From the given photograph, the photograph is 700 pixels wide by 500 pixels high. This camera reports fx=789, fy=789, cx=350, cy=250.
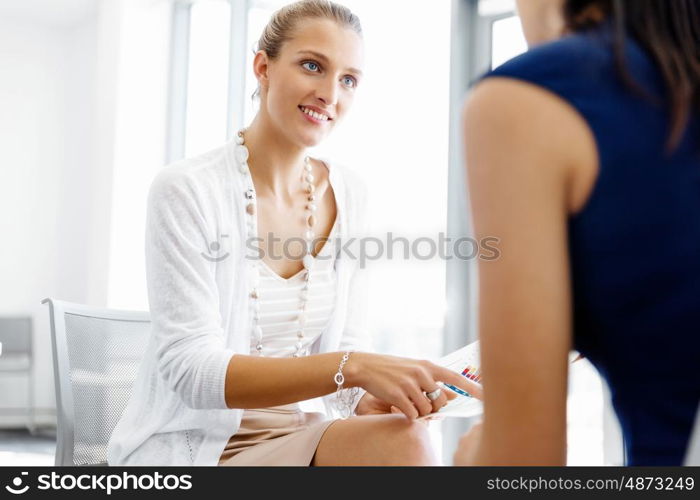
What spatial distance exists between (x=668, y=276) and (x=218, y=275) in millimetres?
917

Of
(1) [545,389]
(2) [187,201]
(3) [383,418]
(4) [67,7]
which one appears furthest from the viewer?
(4) [67,7]

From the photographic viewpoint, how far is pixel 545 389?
0.58m

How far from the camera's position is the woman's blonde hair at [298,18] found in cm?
156

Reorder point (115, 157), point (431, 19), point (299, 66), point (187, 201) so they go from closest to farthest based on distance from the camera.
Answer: point (187, 201) → point (299, 66) → point (431, 19) → point (115, 157)

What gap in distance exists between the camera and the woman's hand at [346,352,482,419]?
1.07m

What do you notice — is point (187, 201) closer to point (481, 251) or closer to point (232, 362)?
point (232, 362)

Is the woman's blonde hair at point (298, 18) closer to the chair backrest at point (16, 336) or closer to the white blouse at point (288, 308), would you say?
the white blouse at point (288, 308)

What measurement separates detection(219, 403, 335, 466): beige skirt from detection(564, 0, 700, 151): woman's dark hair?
2.42 feet

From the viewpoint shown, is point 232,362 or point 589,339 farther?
point 232,362

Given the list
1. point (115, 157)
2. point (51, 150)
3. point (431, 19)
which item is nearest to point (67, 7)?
point (51, 150)

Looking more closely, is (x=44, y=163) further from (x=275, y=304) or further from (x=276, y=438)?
(x=276, y=438)

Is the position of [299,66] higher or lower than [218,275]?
higher

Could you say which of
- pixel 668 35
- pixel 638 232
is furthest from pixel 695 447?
pixel 668 35

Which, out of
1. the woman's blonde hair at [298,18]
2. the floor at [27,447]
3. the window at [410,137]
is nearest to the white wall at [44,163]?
the floor at [27,447]
